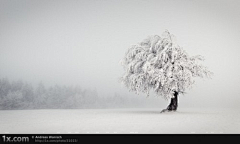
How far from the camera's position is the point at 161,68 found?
690 inches

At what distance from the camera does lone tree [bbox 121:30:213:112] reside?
56.6 feet

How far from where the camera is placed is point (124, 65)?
18.7m

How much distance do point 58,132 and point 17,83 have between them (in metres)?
16.0

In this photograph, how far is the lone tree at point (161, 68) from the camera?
56.6 feet
